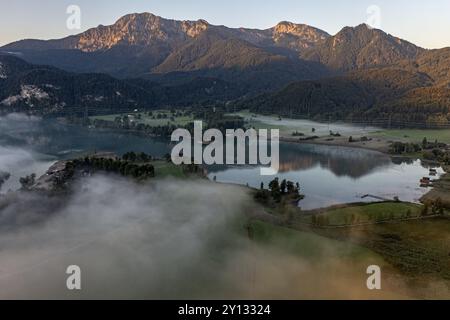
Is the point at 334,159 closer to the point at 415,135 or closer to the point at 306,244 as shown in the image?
the point at 415,135

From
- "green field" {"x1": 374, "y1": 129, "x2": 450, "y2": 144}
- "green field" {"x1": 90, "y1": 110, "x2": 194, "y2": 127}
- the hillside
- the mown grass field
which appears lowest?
the mown grass field

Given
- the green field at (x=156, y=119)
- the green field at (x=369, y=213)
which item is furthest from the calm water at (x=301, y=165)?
the green field at (x=156, y=119)

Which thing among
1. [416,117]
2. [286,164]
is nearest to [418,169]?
[286,164]

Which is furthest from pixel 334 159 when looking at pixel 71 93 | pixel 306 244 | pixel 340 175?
pixel 71 93

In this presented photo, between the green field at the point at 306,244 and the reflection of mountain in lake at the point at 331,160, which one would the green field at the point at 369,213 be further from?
the reflection of mountain in lake at the point at 331,160

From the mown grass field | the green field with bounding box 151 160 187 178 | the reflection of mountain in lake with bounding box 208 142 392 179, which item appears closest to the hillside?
the reflection of mountain in lake with bounding box 208 142 392 179

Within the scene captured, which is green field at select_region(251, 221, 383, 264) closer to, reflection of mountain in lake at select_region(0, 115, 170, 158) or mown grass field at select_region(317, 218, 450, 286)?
mown grass field at select_region(317, 218, 450, 286)

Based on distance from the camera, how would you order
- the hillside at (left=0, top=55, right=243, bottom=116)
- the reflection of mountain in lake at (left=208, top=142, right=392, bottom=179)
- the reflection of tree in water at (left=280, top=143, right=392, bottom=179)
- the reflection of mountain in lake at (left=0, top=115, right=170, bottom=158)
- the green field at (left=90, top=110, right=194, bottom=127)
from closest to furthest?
the reflection of mountain in lake at (left=208, top=142, right=392, bottom=179) → the reflection of tree in water at (left=280, top=143, right=392, bottom=179) → the reflection of mountain in lake at (left=0, top=115, right=170, bottom=158) → the green field at (left=90, top=110, right=194, bottom=127) → the hillside at (left=0, top=55, right=243, bottom=116)
